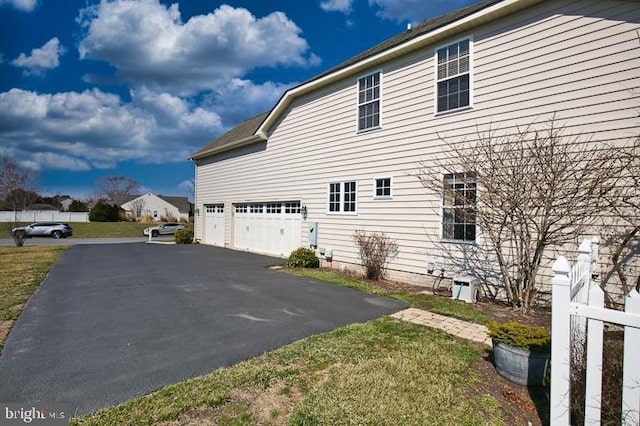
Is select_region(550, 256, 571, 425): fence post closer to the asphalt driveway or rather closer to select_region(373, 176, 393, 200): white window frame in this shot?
the asphalt driveway

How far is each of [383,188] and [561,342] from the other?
7.44 meters

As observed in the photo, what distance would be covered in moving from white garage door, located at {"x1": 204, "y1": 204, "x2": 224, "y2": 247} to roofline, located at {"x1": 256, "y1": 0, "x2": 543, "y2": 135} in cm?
747

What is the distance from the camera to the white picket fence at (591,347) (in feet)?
7.29

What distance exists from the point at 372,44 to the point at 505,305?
33.9ft

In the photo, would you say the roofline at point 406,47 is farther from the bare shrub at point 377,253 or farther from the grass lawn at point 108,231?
the grass lawn at point 108,231

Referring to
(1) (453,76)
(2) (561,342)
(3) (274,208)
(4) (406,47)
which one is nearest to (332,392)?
(2) (561,342)

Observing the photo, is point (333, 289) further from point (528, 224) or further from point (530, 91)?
point (530, 91)

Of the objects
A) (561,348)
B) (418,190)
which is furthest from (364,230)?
(561,348)

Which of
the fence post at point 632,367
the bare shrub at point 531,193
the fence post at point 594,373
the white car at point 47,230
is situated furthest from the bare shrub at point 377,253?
the white car at point 47,230

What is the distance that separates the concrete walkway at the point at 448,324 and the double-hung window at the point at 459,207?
2.51m

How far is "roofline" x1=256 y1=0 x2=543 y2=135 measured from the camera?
715cm

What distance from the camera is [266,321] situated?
5.69 meters

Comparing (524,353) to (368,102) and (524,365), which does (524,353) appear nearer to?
(524,365)

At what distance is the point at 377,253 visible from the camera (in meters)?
9.66
